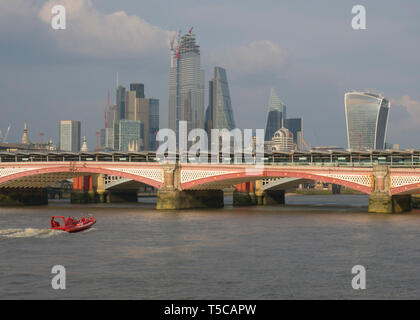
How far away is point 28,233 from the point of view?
6009 cm

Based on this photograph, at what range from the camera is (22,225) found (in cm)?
6925

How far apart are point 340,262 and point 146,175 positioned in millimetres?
54792

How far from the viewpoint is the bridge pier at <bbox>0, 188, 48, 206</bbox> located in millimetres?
113500

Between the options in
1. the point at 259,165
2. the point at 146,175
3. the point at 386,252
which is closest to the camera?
the point at 386,252

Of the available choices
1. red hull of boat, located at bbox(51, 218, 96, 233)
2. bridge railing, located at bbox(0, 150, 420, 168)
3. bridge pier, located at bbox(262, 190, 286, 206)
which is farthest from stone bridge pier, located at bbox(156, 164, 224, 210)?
red hull of boat, located at bbox(51, 218, 96, 233)

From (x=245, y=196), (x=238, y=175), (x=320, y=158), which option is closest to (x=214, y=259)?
(x=238, y=175)

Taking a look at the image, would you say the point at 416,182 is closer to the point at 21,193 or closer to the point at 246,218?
the point at 246,218

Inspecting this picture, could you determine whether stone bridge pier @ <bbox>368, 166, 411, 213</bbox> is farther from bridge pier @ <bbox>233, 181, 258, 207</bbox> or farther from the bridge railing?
bridge pier @ <bbox>233, 181, 258, 207</bbox>

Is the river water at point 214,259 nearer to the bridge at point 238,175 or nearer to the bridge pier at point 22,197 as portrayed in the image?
the bridge at point 238,175

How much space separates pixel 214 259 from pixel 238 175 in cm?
4535

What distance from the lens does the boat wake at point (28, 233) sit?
5881 cm

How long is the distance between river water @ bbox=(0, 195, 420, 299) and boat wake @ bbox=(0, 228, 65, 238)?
0.10 meters

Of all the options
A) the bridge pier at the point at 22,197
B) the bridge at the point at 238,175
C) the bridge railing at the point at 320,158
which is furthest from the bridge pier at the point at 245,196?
the bridge pier at the point at 22,197
